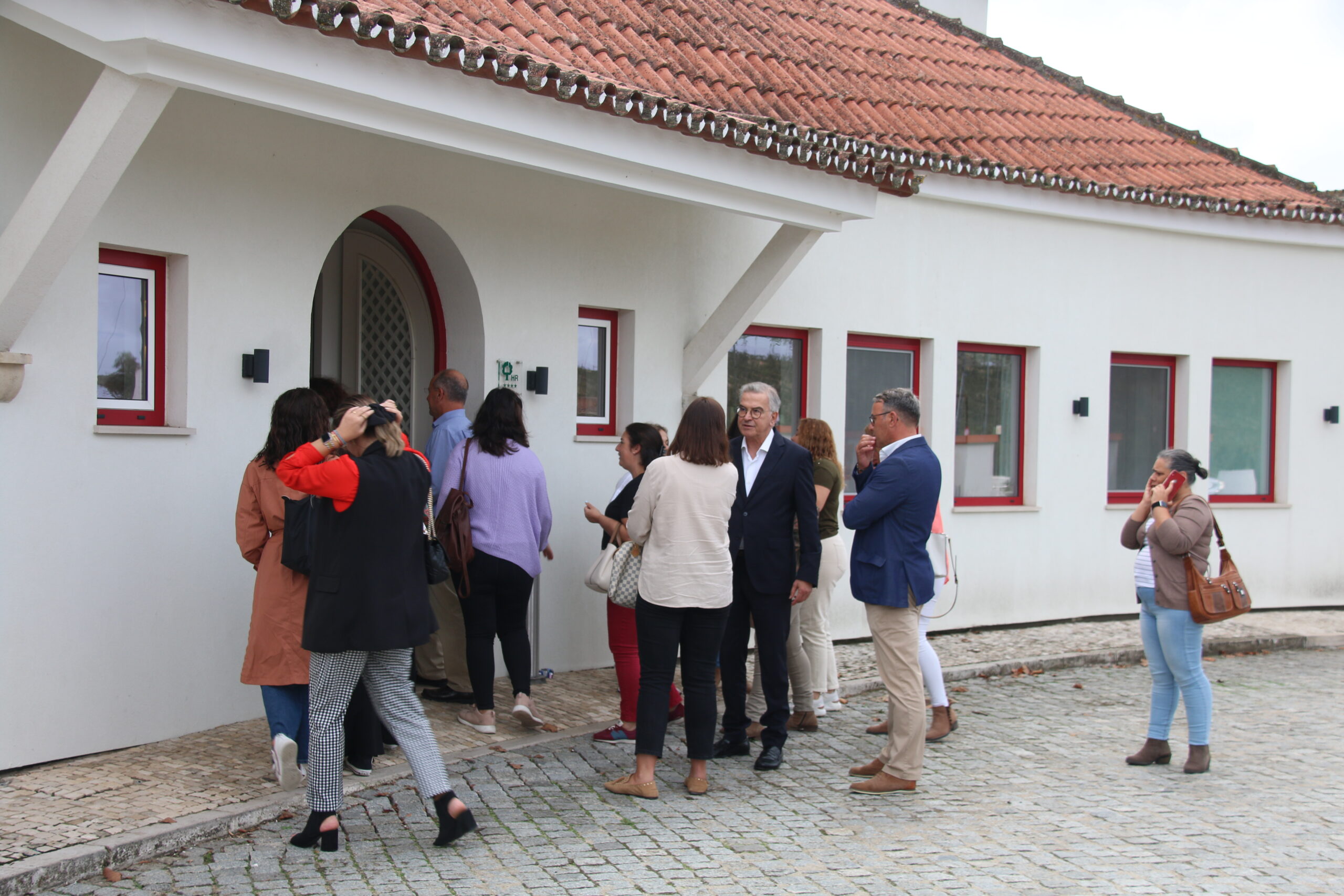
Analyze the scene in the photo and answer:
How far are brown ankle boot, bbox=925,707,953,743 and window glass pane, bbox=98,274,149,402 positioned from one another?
4732 mm

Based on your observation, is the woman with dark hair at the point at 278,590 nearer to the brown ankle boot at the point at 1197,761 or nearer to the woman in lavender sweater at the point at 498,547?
the woman in lavender sweater at the point at 498,547

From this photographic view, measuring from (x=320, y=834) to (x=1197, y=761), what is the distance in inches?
177

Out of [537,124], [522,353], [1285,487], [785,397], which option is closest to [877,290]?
[785,397]

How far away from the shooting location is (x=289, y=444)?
18.0 ft

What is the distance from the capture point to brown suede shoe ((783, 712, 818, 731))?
716 cm

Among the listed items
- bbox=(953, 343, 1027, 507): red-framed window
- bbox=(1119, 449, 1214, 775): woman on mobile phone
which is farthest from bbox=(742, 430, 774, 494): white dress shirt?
bbox=(953, 343, 1027, 507): red-framed window

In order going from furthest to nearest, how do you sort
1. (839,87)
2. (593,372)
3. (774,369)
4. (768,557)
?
(839,87)
(774,369)
(593,372)
(768,557)

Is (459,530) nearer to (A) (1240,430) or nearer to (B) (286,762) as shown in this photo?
(B) (286,762)

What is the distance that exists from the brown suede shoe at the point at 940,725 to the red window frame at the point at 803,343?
360cm

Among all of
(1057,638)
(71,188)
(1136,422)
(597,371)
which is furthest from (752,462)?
(1136,422)

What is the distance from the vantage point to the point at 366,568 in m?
4.92

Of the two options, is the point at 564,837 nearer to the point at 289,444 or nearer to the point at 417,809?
the point at 417,809

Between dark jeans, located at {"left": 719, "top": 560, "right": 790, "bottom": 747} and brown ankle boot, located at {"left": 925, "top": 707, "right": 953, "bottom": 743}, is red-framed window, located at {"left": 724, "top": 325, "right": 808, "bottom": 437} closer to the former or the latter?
brown ankle boot, located at {"left": 925, "top": 707, "right": 953, "bottom": 743}

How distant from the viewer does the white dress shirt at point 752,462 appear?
647 cm
